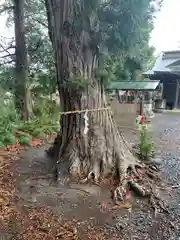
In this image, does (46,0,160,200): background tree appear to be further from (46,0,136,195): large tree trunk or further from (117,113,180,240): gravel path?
(117,113,180,240): gravel path

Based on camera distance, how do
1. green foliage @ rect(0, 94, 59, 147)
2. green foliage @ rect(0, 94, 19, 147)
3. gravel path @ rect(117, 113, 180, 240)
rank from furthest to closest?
green foliage @ rect(0, 94, 59, 147), green foliage @ rect(0, 94, 19, 147), gravel path @ rect(117, 113, 180, 240)

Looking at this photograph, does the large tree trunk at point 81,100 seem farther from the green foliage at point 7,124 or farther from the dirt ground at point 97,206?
the green foliage at point 7,124

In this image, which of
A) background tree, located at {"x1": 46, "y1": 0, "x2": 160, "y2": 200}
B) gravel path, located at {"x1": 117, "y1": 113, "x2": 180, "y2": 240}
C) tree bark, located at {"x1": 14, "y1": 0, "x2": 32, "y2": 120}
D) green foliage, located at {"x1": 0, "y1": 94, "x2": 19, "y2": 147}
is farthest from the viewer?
tree bark, located at {"x1": 14, "y1": 0, "x2": 32, "y2": 120}

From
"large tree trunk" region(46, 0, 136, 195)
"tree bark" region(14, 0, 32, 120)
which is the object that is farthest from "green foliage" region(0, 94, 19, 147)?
"large tree trunk" region(46, 0, 136, 195)

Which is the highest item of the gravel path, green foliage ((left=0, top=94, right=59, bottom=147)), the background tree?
the background tree

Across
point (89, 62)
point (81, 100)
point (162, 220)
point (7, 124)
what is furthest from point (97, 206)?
point (7, 124)

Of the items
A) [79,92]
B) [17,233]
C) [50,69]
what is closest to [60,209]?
[17,233]

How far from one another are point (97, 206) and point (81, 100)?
167cm

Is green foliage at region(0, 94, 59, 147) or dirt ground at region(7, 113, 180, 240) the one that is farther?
green foliage at region(0, 94, 59, 147)

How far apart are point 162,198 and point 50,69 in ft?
21.4

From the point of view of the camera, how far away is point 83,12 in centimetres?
418

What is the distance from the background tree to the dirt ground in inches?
17.4

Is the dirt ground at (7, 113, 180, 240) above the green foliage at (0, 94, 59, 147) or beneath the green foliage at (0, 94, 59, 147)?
beneath

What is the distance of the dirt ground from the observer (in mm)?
2859
